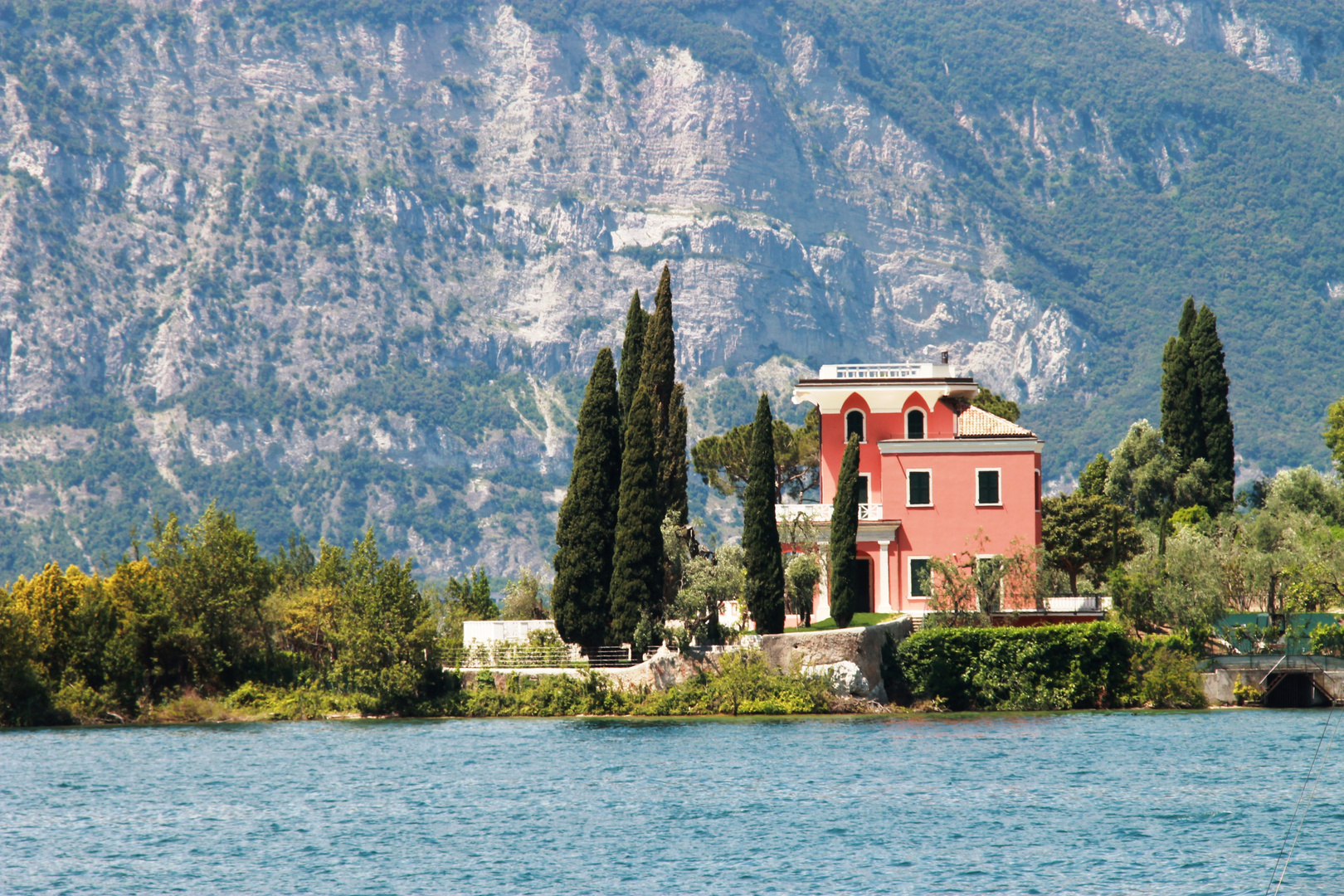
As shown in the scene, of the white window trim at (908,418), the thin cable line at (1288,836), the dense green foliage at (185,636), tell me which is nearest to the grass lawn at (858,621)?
the white window trim at (908,418)

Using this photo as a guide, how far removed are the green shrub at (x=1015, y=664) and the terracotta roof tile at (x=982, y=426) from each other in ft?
32.7

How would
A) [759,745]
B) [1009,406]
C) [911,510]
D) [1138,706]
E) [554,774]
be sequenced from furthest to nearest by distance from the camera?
[1009,406]
[911,510]
[1138,706]
[759,745]
[554,774]

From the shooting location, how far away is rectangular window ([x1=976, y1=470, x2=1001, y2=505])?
192ft

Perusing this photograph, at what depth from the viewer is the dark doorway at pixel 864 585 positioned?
58969 mm

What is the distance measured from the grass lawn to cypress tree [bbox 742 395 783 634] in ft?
3.66

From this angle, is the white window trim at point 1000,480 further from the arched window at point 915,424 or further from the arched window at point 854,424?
the arched window at point 854,424

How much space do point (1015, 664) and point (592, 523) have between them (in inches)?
557

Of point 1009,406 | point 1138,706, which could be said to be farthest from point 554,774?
point 1009,406

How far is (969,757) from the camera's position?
1609 inches

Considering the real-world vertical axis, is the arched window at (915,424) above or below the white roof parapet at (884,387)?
below

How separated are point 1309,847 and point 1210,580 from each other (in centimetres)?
2481

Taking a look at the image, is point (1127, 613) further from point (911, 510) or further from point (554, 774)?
point (554, 774)

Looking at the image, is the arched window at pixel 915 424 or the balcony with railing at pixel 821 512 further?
the arched window at pixel 915 424

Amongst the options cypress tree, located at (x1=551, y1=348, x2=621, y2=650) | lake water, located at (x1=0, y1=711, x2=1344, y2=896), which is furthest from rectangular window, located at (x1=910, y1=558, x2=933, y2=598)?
cypress tree, located at (x1=551, y1=348, x2=621, y2=650)
